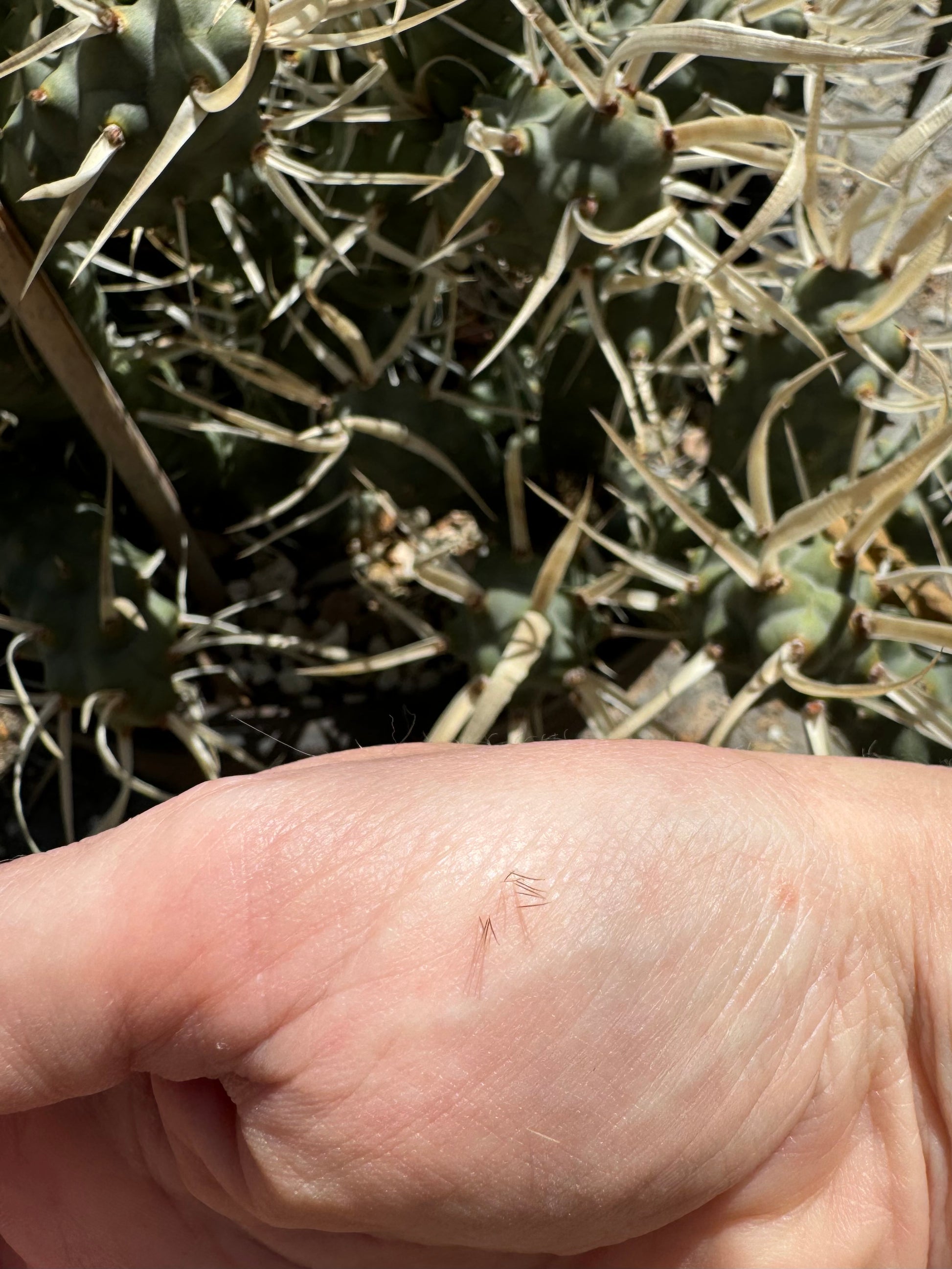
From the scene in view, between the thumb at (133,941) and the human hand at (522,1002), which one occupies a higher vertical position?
the thumb at (133,941)

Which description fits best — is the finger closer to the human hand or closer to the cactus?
the human hand

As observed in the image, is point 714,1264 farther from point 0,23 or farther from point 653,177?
point 0,23

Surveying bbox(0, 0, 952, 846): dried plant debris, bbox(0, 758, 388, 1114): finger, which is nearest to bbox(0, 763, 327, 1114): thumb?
bbox(0, 758, 388, 1114): finger

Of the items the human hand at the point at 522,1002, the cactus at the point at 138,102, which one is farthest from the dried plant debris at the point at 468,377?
the human hand at the point at 522,1002

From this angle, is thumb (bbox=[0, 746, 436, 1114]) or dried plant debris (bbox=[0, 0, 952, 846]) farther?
dried plant debris (bbox=[0, 0, 952, 846])

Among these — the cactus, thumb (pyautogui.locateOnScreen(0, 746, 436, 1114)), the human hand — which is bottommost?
the human hand

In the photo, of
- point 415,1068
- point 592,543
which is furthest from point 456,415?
point 415,1068

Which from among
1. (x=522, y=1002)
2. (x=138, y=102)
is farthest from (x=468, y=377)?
(x=522, y=1002)

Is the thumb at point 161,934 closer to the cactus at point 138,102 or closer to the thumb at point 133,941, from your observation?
the thumb at point 133,941
